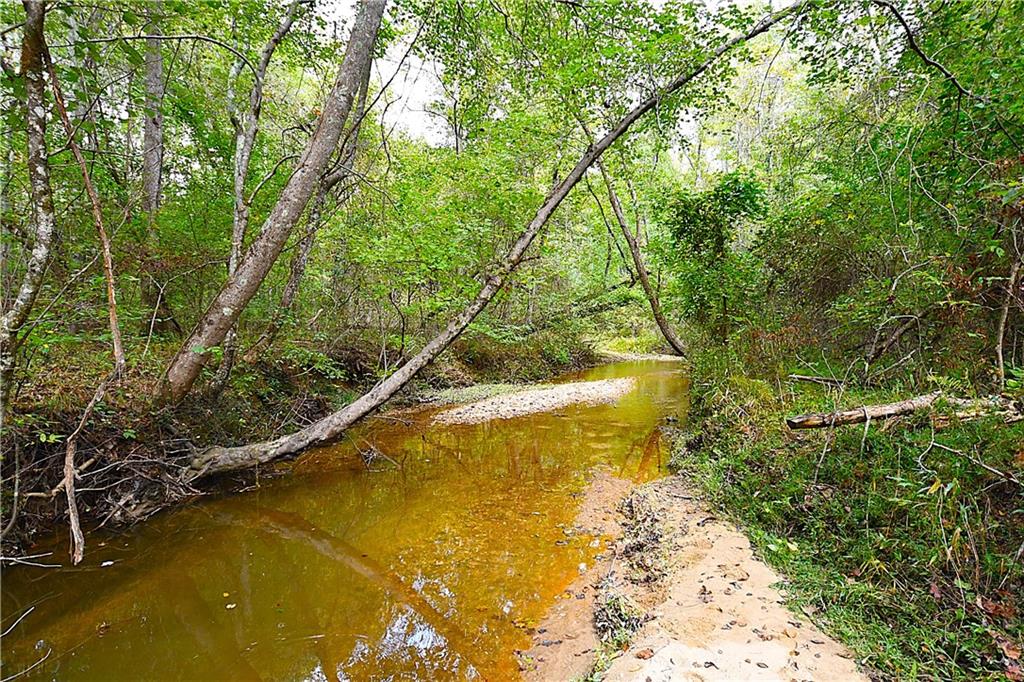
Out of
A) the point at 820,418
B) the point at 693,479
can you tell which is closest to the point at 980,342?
the point at 820,418

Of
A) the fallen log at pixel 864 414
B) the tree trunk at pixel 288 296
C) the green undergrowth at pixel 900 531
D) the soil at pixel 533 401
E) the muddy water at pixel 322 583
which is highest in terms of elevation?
the tree trunk at pixel 288 296

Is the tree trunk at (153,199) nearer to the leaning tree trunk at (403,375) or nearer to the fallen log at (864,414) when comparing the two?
the leaning tree trunk at (403,375)

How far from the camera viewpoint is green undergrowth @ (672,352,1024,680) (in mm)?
2695

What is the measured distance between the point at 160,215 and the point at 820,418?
9.88m

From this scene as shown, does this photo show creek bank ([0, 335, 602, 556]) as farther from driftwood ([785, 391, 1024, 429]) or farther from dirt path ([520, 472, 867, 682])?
driftwood ([785, 391, 1024, 429])

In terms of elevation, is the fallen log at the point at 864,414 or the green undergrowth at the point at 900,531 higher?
the fallen log at the point at 864,414

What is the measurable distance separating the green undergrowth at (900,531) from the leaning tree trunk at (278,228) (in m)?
5.86

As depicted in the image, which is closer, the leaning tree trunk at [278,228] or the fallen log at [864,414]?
the fallen log at [864,414]

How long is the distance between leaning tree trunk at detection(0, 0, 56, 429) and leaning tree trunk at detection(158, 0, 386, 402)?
1.69m

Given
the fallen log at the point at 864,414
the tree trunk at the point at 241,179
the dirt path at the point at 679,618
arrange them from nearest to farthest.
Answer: the dirt path at the point at 679,618, the fallen log at the point at 864,414, the tree trunk at the point at 241,179

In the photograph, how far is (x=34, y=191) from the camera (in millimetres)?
3334

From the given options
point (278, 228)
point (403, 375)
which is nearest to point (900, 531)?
point (403, 375)

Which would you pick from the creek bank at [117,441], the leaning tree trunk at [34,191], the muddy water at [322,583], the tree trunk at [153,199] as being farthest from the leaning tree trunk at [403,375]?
the leaning tree trunk at [34,191]

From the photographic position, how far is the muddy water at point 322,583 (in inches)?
132
